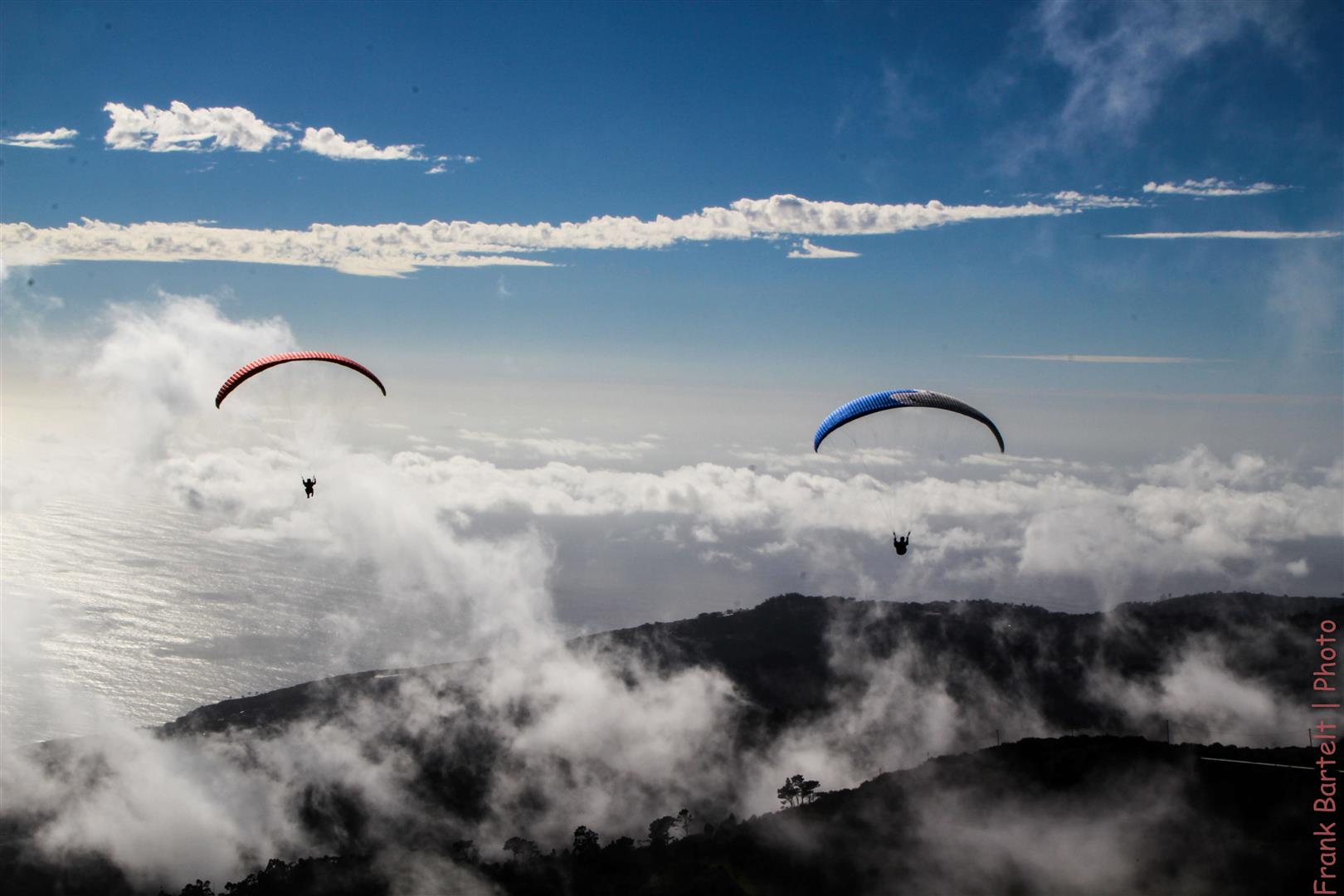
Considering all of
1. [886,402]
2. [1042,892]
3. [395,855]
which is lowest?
[395,855]

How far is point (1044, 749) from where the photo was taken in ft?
480

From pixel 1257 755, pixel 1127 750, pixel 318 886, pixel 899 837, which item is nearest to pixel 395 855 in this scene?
pixel 318 886

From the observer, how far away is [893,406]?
49781mm

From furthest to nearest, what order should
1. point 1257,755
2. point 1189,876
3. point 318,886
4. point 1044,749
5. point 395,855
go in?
point 395,855 → point 318,886 → point 1044,749 → point 1257,755 → point 1189,876

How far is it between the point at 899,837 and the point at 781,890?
24.0 metres

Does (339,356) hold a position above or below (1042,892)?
above

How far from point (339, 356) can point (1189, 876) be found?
383ft

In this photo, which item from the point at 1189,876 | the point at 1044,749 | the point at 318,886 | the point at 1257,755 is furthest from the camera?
the point at 318,886

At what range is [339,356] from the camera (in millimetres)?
54469

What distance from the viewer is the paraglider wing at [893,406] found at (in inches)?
1978

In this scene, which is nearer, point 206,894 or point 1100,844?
point 1100,844

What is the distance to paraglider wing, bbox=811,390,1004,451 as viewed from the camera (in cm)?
5025

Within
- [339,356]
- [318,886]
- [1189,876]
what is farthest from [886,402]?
[318,886]

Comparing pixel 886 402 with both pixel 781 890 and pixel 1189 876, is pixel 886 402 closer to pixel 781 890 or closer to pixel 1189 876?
pixel 1189 876
